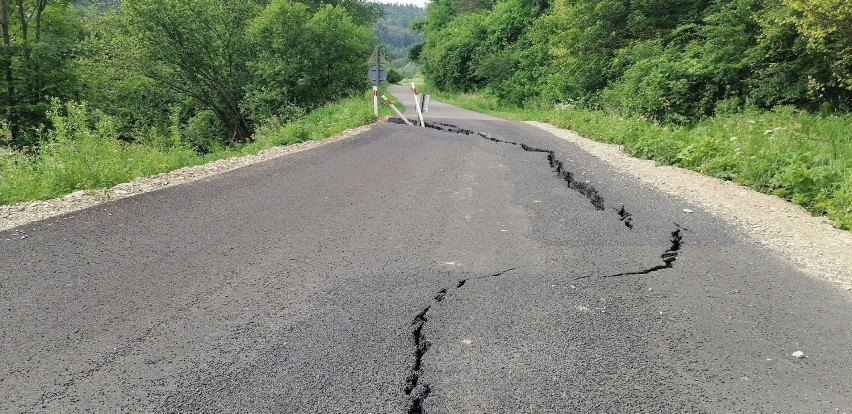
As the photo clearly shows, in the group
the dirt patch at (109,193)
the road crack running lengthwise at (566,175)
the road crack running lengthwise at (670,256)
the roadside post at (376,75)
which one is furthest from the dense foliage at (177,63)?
the road crack running lengthwise at (670,256)

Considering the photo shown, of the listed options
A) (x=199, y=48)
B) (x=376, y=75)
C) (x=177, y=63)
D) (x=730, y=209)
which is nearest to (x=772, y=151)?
(x=730, y=209)

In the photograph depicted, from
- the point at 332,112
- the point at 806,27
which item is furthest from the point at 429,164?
the point at 332,112

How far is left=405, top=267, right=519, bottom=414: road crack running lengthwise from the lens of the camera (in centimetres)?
232

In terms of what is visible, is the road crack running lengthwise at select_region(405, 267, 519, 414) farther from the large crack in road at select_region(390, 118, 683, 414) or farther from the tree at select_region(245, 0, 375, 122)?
the tree at select_region(245, 0, 375, 122)

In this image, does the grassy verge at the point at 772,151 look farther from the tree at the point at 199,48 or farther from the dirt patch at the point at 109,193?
the tree at the point at 199,48

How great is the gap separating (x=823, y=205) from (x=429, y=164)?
5014 mm

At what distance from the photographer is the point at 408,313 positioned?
317cm

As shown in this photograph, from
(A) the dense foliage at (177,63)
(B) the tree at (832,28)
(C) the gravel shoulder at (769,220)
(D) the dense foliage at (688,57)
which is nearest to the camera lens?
(C) the gravel shoulder at (769,220)

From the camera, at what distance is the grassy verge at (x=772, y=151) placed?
18.9 feet

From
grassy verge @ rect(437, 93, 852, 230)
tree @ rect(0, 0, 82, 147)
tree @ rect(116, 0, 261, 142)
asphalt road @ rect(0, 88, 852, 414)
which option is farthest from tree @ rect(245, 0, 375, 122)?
asphalt road @ rect(0, 88, 852, 414)

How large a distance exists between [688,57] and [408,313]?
1433 centimetres

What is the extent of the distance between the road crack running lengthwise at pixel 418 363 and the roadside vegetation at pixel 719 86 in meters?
4.42

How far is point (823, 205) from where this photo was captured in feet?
17.8

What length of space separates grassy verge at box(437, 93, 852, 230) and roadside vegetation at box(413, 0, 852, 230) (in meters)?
0.02
